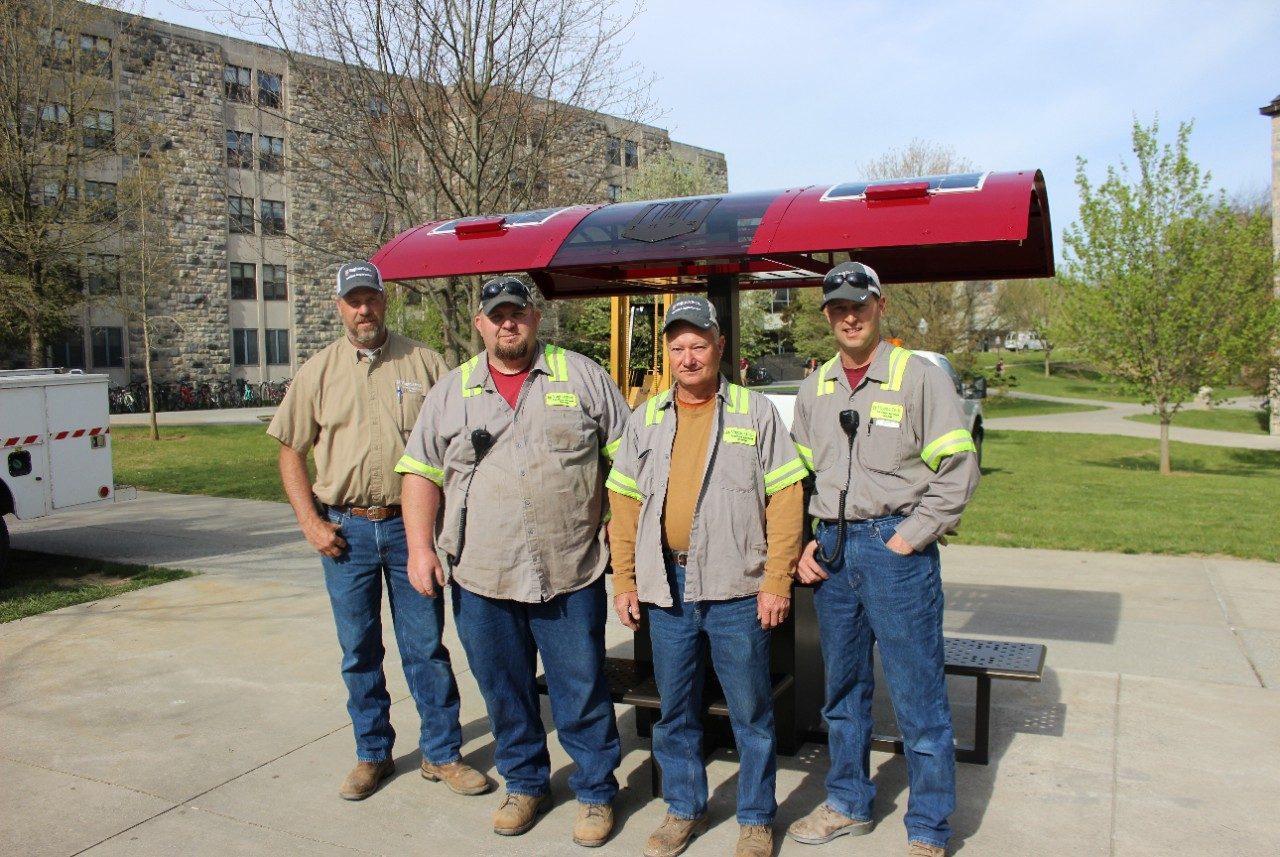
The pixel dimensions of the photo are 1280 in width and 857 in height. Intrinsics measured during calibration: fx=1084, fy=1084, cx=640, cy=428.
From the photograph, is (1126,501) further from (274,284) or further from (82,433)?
(274,284)

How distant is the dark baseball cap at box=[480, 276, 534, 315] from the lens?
158 inches

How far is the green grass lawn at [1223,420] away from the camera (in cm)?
2970

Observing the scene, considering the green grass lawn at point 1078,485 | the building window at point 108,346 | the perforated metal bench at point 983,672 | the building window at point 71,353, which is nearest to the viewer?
the perforated metal bench at point 983,672

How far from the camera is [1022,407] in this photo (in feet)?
126

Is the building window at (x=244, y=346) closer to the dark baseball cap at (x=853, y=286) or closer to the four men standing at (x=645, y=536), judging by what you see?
the four men standing at (x=645, y=536)

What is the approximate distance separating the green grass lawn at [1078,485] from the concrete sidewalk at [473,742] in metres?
2.36

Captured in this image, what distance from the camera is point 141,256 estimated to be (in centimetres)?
2258

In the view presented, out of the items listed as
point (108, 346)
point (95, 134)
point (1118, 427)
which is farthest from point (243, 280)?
point (1118, 427)

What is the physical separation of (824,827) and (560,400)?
1.84 m

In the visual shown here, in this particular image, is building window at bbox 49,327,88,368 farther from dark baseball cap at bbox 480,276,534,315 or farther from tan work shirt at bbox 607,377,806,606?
tan work shirt at bbox 607,377,806,606

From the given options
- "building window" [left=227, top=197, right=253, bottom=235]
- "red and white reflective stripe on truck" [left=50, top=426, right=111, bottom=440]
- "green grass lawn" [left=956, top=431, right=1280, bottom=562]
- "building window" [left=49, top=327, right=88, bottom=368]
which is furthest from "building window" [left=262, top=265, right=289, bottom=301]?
"red and white reflective stripe on truck" [left=50, top=426, right=111, bottom=440]

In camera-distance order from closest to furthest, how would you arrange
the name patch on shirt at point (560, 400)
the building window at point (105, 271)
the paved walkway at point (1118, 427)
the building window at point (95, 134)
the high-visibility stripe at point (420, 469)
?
1. the name patch on shirt at point (560, 400)
2. the high-visibility stripe at point (420, 469)
3. the building window at point (95, 134)
4. the building window at point (105, 271)
5. the paved walkway at point (1118, 427)

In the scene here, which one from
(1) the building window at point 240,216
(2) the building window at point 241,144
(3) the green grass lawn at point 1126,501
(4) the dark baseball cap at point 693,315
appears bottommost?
(3) the green grass lawn at point 1126,501

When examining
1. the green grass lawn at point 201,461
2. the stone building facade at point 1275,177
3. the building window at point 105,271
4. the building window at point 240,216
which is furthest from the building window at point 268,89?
the stone building facade at point 1275,177
